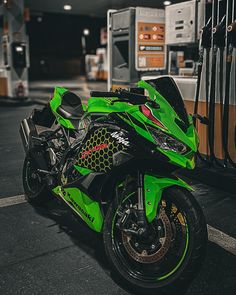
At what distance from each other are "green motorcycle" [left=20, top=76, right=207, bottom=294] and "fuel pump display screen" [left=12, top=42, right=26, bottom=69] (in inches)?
425

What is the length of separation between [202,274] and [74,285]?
844mm

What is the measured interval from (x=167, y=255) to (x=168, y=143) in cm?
69

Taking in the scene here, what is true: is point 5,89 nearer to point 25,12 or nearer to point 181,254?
point 25,12

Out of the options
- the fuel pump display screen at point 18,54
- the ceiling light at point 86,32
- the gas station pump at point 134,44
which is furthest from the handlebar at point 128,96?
the ceiling light at point 86,32

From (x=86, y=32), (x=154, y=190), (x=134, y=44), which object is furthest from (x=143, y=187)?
(x=86, y=32)

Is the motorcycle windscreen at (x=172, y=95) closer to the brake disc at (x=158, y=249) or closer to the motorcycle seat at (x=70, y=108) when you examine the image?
the brake disc at (x=158, y=249)

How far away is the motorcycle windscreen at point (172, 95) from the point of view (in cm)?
251

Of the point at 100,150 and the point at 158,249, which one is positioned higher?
the point at 100,150

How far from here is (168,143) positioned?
229 cm

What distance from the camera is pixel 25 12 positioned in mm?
12703

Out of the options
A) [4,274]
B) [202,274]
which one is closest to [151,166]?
[202,274]

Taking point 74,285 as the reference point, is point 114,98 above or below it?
above

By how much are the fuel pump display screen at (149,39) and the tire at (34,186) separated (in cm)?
365

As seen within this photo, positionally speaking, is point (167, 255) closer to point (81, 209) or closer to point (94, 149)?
point (81, 209)
